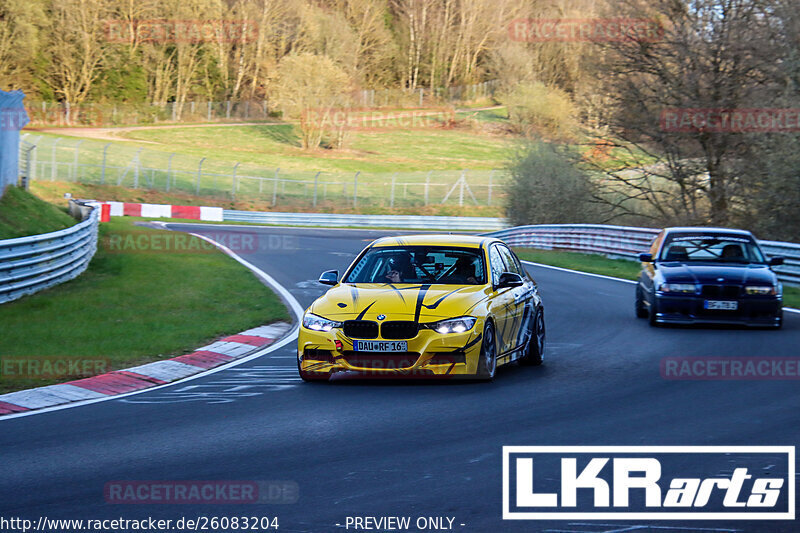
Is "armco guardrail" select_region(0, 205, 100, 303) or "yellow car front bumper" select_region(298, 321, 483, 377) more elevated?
"yellow car front bumper" select_region(298, 321, 483, 377)

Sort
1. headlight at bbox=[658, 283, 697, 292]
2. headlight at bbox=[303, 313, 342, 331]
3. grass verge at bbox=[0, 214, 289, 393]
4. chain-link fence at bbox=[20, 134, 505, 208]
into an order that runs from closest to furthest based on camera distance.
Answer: headlight at bbox=[303, 313, 342, 331], grass verge at bbox=[0, 214, 289, 393], headlight at bbox=[658, 283, 697, 292], chain-link fence at bbox=[20, 134, 505, 208]

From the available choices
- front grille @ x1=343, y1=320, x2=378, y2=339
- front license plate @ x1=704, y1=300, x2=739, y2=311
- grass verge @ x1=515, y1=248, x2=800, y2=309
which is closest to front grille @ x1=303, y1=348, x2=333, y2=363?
front grille @ x1=343, y1=320, x2=378, y2=339

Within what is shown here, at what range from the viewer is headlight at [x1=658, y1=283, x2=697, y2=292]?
1480 cm

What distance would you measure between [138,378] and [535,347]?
14.3ft

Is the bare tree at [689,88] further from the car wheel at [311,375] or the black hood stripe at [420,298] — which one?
the car wheel at [311,375]

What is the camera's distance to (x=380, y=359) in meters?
9.76

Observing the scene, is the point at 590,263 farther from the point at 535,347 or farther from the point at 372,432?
the point at 372,432

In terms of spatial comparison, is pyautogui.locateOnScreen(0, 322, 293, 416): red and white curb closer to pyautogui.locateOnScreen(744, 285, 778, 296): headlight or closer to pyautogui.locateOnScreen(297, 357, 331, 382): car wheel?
pyautogui.locateOnScreen(297, 357, 331, 382): car wheel

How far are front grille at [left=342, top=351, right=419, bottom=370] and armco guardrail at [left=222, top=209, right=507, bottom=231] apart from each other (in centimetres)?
4685

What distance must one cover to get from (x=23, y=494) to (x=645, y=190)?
100 ft

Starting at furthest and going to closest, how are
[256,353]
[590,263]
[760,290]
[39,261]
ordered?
[590,263] < [39,261] < [760,290] < [256,353]

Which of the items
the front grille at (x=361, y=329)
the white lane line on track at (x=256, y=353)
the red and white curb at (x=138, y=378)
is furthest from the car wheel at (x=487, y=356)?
the red and white curb at (x=138, y=378)

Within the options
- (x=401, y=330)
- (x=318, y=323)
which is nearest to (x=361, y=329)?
(x=401, y=330)

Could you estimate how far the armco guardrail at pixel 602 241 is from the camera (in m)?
22.5
